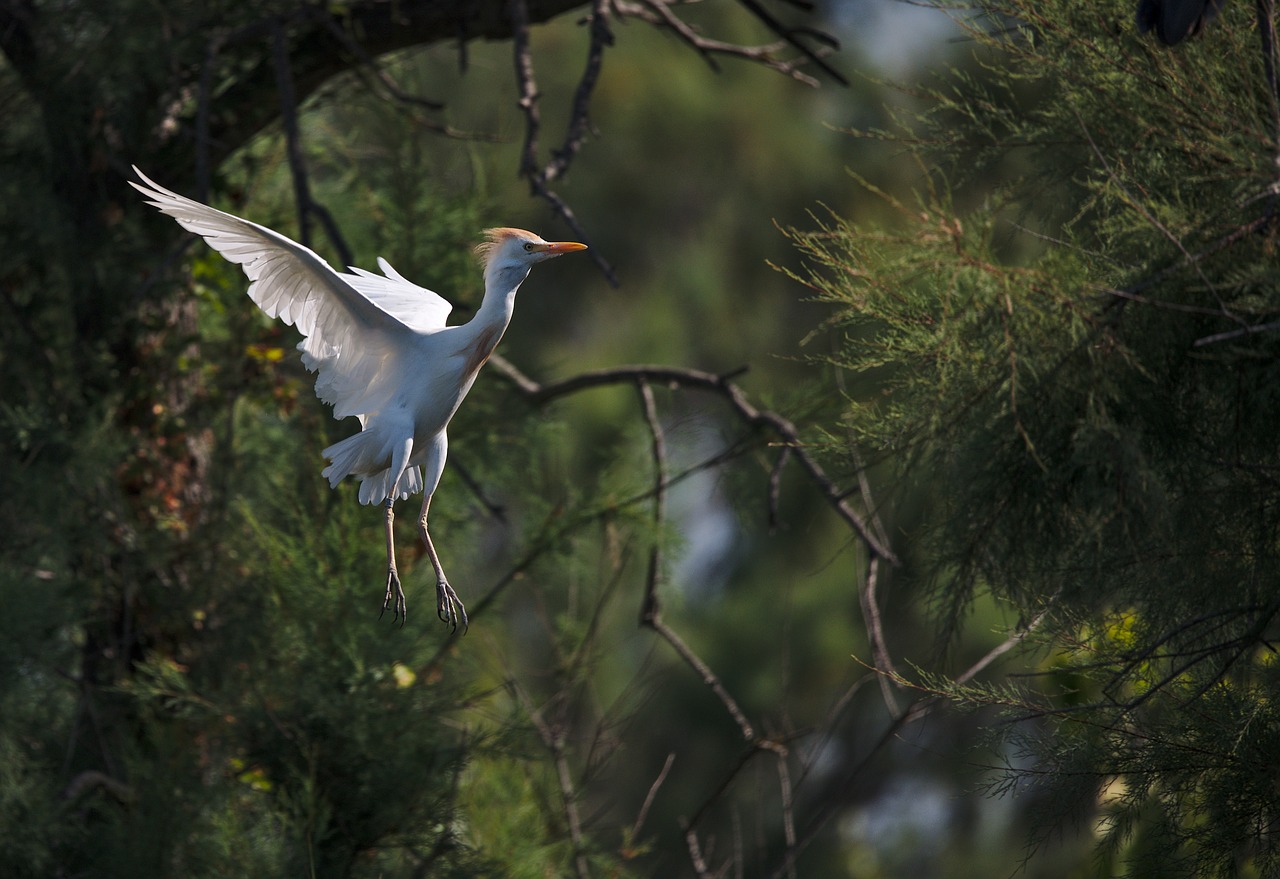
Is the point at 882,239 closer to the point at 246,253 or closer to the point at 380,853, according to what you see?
the point at 246,253

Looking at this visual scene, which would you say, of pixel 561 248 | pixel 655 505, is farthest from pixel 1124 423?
pixel 655 505

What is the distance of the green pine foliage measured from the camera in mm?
1695

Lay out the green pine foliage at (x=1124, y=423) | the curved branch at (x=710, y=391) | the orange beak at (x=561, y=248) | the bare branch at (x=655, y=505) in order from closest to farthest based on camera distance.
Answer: the orange beak at (x=561, y=248) → the green pine foliage at (x=1124, y=423) → the curved branch at (x=710, y=391) → the bare branch at (x=655, y=505)

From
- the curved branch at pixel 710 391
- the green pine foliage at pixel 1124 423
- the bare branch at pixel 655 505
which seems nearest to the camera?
the green pine foliage at pixel 1124 423

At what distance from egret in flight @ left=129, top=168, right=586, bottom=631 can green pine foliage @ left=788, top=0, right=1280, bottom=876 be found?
0.45 m


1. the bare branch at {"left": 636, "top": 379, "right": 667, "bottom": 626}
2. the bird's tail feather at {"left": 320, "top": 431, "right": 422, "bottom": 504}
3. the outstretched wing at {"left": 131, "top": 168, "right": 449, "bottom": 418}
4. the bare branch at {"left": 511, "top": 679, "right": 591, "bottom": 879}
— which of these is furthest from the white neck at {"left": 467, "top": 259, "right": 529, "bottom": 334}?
the bare branch at {"left": 511, "top": 679, "right": 591, "bottom": 879}

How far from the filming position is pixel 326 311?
66.7 inches

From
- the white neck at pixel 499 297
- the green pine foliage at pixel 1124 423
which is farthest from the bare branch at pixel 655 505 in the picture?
the white neck at pixel 499 297

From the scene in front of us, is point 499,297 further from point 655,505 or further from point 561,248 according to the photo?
point 655,505

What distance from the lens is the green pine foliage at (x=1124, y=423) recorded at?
5.56 feet

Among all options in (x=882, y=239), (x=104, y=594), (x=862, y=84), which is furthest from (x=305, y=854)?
(x=862, y=84)

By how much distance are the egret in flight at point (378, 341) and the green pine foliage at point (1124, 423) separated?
1.49ft

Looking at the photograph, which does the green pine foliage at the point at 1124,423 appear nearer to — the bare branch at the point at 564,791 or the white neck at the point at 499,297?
the white neck at the point at 499,297

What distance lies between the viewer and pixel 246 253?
1604 millimetres
